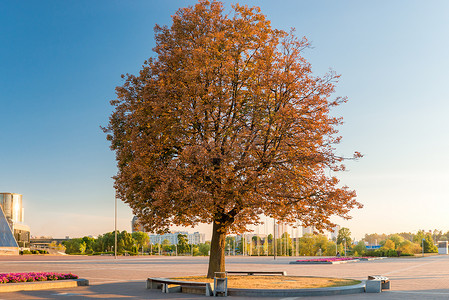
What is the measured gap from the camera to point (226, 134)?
1773cm

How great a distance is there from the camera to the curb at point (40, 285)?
1698cm

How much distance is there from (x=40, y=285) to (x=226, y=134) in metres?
9.40

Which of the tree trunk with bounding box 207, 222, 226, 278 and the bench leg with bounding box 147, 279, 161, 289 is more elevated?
the tree trunk with bounding box 207, 222, 226, 278

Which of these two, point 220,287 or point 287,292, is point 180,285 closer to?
point 220,287

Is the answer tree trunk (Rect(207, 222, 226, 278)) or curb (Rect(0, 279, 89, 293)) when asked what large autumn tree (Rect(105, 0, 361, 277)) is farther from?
curb (Rect(0, 279, 89, 293))

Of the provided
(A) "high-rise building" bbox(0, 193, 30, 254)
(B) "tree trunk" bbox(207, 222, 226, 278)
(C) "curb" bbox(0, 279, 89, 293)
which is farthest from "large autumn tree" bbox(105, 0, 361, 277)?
(A) "high-rise building" bbox(0, 193, 30, 254)

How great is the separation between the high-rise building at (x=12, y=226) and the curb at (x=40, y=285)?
169 feet

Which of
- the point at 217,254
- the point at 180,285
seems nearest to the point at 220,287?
the point at 180,285

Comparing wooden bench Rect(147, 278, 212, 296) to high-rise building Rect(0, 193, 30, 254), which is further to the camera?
high-rise building Rect(0, 193, 30, 254)

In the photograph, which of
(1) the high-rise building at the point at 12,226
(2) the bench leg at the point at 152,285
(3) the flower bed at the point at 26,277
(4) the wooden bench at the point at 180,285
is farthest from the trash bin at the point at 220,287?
(1) the high-rise building at the point at 12,226

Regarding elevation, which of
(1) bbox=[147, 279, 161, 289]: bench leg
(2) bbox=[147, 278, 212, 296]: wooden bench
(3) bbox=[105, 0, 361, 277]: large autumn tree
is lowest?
(1) bbox=[147, 279, 161, 289]: bench leg

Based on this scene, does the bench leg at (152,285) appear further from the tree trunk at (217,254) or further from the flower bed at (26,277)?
the flower bed at (26,277)

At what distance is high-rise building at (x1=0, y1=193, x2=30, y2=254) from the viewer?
69.9 metres

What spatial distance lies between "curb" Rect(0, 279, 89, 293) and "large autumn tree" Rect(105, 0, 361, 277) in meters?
4.04
